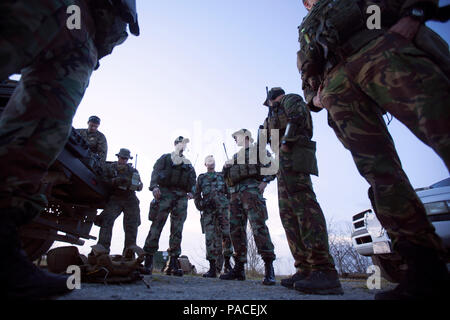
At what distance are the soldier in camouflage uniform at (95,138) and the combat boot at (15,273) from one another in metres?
5.19

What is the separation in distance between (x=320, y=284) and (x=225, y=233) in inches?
153

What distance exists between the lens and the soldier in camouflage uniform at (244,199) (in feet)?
11.9

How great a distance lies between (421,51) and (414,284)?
1.18 m

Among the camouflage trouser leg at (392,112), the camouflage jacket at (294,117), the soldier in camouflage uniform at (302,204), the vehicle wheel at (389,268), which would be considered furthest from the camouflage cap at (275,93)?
the vehicle wheel at (389,268)

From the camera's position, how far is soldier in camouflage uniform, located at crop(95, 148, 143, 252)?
5020 mm

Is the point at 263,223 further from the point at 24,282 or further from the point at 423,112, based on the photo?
the point at 24,282

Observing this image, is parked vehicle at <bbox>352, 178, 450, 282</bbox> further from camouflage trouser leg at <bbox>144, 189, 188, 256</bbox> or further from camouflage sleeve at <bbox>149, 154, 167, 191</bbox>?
camouflage sleeve at <bbox>149, 154, 167, 191</bbox>

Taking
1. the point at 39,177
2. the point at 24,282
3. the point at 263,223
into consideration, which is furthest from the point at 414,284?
the point at 263,223

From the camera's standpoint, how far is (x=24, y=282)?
1.08 metres

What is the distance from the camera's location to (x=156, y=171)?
4965mm

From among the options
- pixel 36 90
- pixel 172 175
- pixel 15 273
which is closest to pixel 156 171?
pixel 172 175

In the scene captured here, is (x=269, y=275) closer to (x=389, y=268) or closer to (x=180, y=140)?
(x=389, y=268)

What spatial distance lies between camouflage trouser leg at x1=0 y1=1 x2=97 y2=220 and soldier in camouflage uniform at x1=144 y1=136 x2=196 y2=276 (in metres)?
3.48

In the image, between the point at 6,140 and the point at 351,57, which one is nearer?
the point at 6,140
